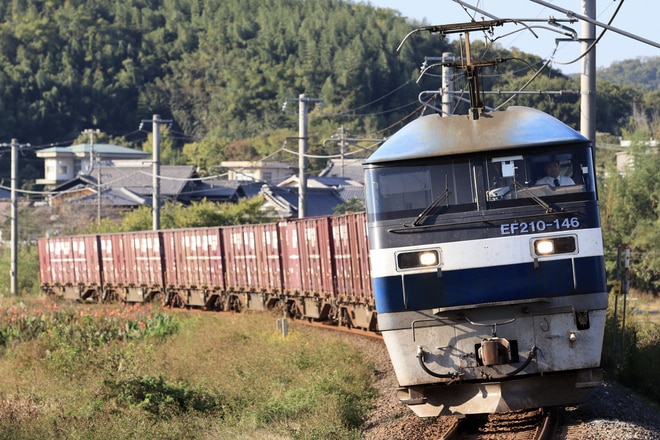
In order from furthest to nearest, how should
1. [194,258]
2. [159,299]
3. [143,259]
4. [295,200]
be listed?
1. [295,200]
2. [159,299]
3. [143,259]
4. [194,258]

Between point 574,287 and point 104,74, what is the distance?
124646 mm

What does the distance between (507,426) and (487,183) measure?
2.90m

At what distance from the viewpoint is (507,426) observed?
1236 cm

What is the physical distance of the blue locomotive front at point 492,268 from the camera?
11.2 meters

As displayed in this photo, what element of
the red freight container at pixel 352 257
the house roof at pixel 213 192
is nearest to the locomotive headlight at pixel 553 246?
the red freight container at pixel 352 257

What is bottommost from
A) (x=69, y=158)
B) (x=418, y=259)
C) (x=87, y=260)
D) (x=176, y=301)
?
(x=176, y=301)

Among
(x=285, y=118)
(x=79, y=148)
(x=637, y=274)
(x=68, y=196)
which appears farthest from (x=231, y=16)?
(x=637, y=274)

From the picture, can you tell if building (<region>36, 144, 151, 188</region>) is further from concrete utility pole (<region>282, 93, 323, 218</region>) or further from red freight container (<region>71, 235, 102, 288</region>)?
concrete utility pole (<region>282, 93, 323, 218</region>)

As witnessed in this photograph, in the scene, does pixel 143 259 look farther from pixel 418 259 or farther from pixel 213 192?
pixel 213 192

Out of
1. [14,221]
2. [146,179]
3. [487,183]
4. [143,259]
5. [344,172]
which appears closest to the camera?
[487,183]

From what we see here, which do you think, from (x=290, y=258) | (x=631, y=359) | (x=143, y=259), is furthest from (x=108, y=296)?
(x=631, y=359)

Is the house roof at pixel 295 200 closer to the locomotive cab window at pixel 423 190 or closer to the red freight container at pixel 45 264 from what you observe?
the red freight container at pixel 45 264

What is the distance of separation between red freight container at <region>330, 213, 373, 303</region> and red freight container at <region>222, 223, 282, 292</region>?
14.9ft

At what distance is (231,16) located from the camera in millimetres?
154625
